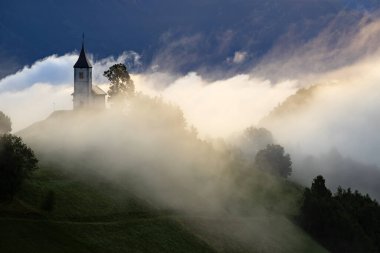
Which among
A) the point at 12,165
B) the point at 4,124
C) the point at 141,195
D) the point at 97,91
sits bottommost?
the point at 141,195

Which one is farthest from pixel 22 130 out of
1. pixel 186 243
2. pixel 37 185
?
pixel 186 243

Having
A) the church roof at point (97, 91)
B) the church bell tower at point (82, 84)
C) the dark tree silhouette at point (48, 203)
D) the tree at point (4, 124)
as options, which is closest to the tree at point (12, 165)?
the dark tree silhouette at point (48, 203)

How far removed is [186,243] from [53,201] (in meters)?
22.0

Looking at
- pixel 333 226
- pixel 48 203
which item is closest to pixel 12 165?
pixel 48 203

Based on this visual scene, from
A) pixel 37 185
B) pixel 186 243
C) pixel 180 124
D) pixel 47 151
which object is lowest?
pixel 186 243

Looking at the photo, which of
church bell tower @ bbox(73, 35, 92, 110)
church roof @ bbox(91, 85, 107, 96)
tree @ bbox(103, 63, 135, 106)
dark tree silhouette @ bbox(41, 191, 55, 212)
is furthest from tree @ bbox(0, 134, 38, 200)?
tree @ bbox(103, 63, 135, 106)

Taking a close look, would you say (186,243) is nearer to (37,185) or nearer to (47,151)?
(37,185)

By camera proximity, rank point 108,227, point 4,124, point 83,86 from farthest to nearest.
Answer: point 83,86 < point 4,124 < point 108,227

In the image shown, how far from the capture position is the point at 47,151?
151m

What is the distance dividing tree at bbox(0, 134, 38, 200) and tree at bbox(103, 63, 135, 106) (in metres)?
75.5

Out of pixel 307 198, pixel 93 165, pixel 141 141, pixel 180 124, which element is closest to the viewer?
pixel 93 165

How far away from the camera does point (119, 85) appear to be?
7589 inches

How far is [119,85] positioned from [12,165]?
8160 centimetres

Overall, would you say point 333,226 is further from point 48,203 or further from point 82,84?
point 82,84
